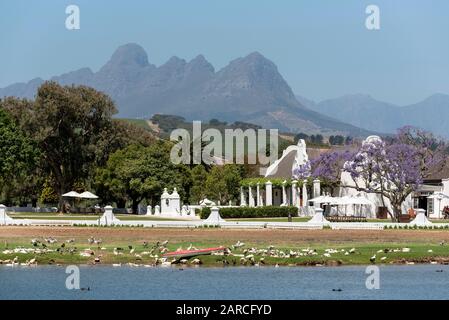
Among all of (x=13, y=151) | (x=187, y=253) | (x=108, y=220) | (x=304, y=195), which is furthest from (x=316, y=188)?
(x=187, y=253)

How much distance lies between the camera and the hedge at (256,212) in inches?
3381

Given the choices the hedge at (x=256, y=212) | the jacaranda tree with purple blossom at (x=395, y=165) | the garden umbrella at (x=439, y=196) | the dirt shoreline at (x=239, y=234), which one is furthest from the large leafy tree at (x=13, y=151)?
the garden umbrella at (x=439, y=196)

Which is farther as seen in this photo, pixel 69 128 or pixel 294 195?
pixel 69 128

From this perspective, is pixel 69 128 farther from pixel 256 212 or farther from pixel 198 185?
pixel 256 212

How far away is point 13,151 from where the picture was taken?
90438 millimetres

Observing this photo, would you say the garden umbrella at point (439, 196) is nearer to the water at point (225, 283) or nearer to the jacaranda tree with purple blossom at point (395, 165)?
the jacaranda tree with purple blossom at point (395, 165)

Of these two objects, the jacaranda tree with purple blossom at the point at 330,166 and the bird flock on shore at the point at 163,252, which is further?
the jacaranda tree with purple blossom at the point at 330,166

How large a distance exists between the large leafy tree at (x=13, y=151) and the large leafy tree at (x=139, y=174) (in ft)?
27.9

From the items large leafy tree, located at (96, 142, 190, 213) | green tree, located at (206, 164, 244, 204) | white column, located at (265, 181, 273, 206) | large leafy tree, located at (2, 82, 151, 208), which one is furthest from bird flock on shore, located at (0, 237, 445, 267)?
green tree, located at (206, 164, 244, 204)

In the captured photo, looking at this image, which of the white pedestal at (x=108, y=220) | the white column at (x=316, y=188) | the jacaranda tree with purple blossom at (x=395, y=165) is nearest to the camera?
the white pedestal at (x=108, y=220)

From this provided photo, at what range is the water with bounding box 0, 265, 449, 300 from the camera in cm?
3500

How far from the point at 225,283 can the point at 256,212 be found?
50100 millimetres

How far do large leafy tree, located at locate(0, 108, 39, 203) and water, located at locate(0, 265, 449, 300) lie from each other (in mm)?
48174
